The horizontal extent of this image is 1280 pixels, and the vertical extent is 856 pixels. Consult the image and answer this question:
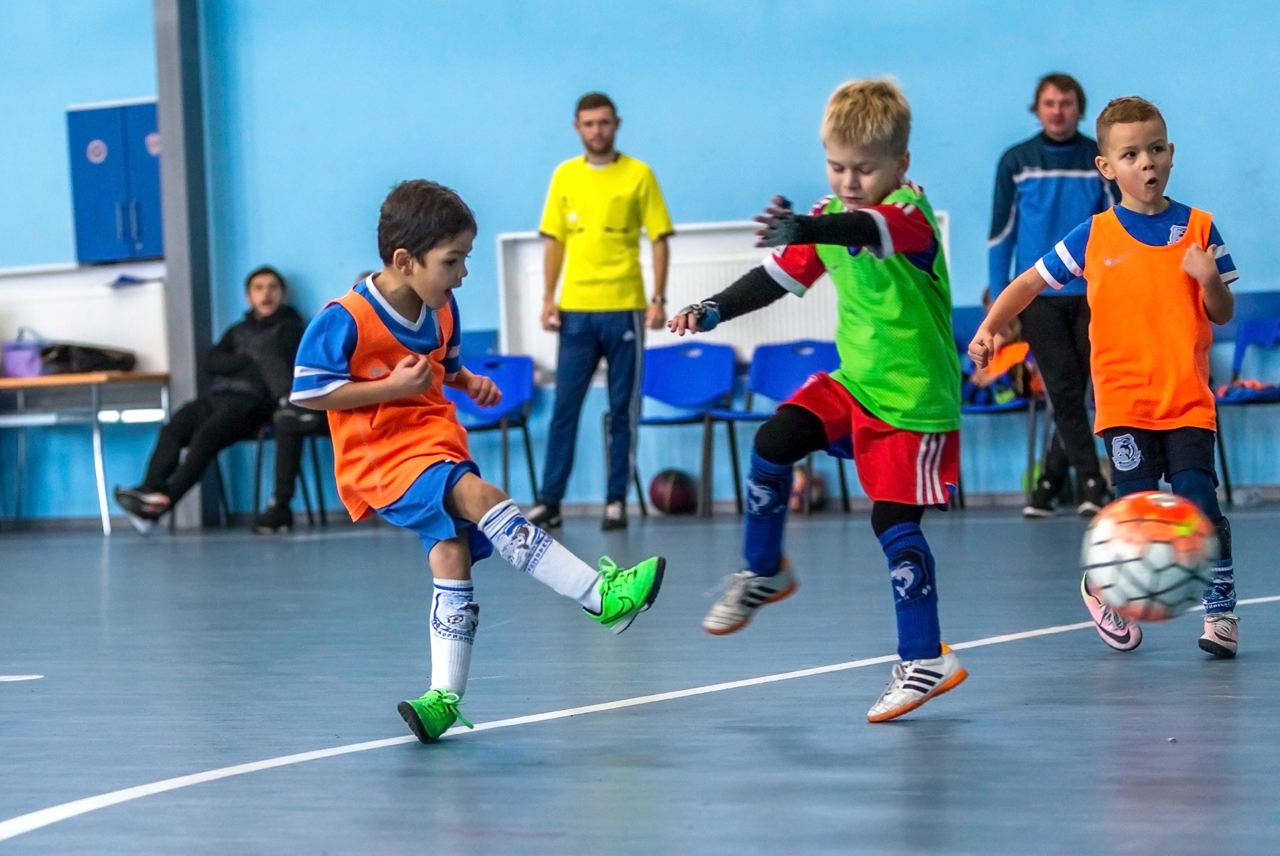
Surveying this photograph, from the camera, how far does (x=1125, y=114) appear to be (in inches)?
130

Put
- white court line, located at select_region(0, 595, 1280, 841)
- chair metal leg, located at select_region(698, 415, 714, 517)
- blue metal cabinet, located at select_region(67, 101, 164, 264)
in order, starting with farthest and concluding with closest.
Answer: blue metal cabinet, located at select_region(67, 101, 164, 264), chair metal leg, located at select_region(698, 415, 714, 517), white court line, located at select_region(0, 595, 1280, 841)

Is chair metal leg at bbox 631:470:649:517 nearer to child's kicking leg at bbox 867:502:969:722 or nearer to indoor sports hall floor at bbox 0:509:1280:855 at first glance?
indoor sports hall floor at bbox 0:509:1280:855

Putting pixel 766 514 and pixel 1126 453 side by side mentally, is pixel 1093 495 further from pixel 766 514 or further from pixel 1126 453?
pixel 766 514

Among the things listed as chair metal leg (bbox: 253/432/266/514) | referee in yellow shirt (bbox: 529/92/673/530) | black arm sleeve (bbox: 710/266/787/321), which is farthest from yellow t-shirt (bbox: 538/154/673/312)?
black arm sleeve (bbox: 710/266/787/321)

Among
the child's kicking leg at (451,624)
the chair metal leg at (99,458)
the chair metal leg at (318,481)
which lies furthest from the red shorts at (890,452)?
the chair metal leg at (99,458)

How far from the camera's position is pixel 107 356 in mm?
9703

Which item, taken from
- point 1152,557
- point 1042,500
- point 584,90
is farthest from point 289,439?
point 1152,557

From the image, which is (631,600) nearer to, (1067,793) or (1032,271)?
(1067,793)

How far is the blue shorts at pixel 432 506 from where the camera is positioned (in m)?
2.76

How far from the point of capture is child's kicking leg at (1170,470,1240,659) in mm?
3234

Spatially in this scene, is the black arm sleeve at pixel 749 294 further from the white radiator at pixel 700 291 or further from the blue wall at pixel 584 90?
the blue wall at pixel 584 90

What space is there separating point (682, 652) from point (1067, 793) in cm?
158

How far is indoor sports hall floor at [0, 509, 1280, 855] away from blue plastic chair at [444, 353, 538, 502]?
4.02 m

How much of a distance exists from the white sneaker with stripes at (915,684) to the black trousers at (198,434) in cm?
676
